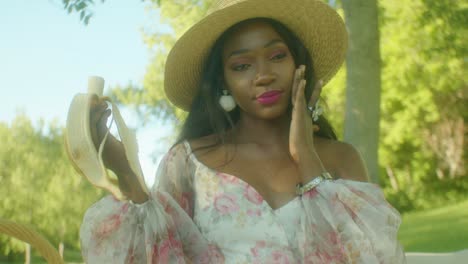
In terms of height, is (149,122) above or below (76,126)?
below

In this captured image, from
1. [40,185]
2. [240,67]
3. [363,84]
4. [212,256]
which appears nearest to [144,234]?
[212,256]

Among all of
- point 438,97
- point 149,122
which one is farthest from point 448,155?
point 149,122

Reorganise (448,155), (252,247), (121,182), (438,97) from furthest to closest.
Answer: (448,155) < (438,97) < (252,247) < (121,182)

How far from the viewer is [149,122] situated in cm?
2073

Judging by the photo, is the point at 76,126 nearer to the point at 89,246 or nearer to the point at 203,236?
the point at 89,246

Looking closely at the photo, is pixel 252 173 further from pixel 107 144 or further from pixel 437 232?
pixel 437 232

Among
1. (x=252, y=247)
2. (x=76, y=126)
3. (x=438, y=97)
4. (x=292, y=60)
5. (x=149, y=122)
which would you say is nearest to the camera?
(x=76, y=126)

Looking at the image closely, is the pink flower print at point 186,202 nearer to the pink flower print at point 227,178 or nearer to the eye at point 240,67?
the pink flower print at point 227,178

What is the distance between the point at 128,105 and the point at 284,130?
63.5ft

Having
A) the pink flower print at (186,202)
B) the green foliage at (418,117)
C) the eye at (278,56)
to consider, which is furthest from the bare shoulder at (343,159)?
the green foliage at (418,117)

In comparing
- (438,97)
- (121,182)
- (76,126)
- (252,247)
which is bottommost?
(438,97)

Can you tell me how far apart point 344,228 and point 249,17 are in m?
0.76

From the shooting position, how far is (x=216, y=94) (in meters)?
2.52

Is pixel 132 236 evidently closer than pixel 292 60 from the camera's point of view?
Yes
